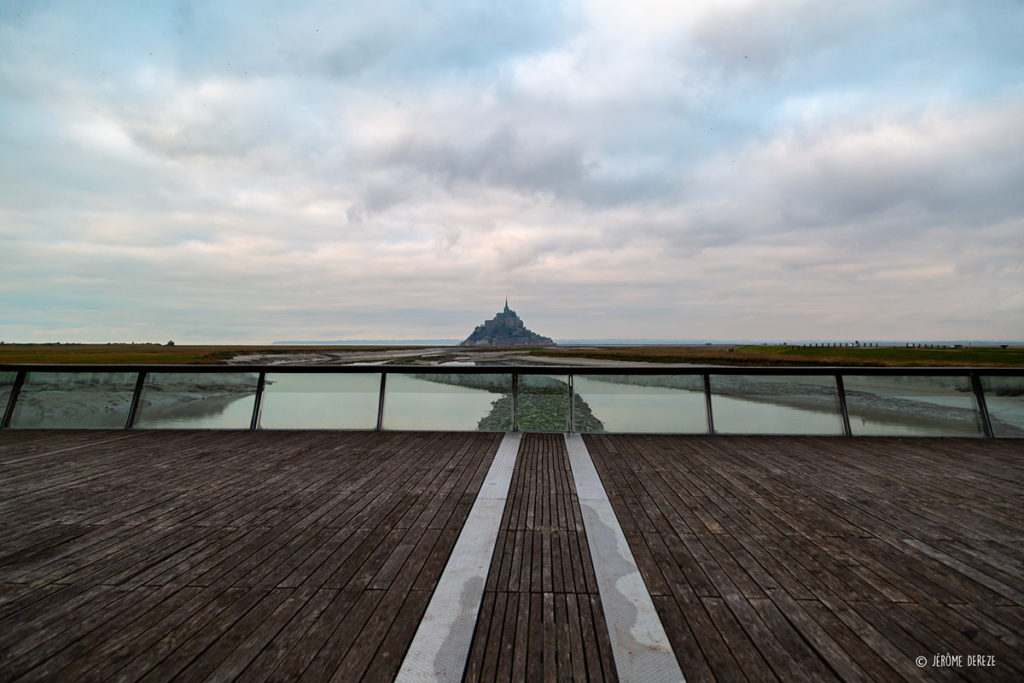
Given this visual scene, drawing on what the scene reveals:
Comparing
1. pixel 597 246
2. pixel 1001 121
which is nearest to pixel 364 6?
pixel 1001 121

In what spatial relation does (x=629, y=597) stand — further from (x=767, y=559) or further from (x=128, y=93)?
(x=128, y=93)

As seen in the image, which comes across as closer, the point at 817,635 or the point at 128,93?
the point at 817,635

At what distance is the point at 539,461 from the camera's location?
462 centimetres

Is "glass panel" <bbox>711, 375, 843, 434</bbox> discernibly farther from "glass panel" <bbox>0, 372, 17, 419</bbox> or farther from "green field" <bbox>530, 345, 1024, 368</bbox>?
"green field" <bbox>530, 345, 1024, 368</bbox>

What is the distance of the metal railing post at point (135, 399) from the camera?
632 cm

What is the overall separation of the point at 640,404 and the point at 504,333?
139 meters

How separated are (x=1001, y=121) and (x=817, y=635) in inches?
772

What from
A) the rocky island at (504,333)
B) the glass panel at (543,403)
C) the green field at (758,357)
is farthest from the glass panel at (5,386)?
the rocky island at (504,333)

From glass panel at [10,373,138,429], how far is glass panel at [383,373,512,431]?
4.72 m

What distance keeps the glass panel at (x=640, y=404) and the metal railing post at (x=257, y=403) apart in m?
5.46

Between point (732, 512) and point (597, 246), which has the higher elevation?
point (597, 246)

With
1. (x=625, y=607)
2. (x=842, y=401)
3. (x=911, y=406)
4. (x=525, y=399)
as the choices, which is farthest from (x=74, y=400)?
(x=911, y=406)

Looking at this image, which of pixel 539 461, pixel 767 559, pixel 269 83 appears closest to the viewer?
pixel 767 559

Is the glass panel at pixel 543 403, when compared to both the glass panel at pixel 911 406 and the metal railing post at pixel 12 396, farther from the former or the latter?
the metal railing post at pixel 12 396
